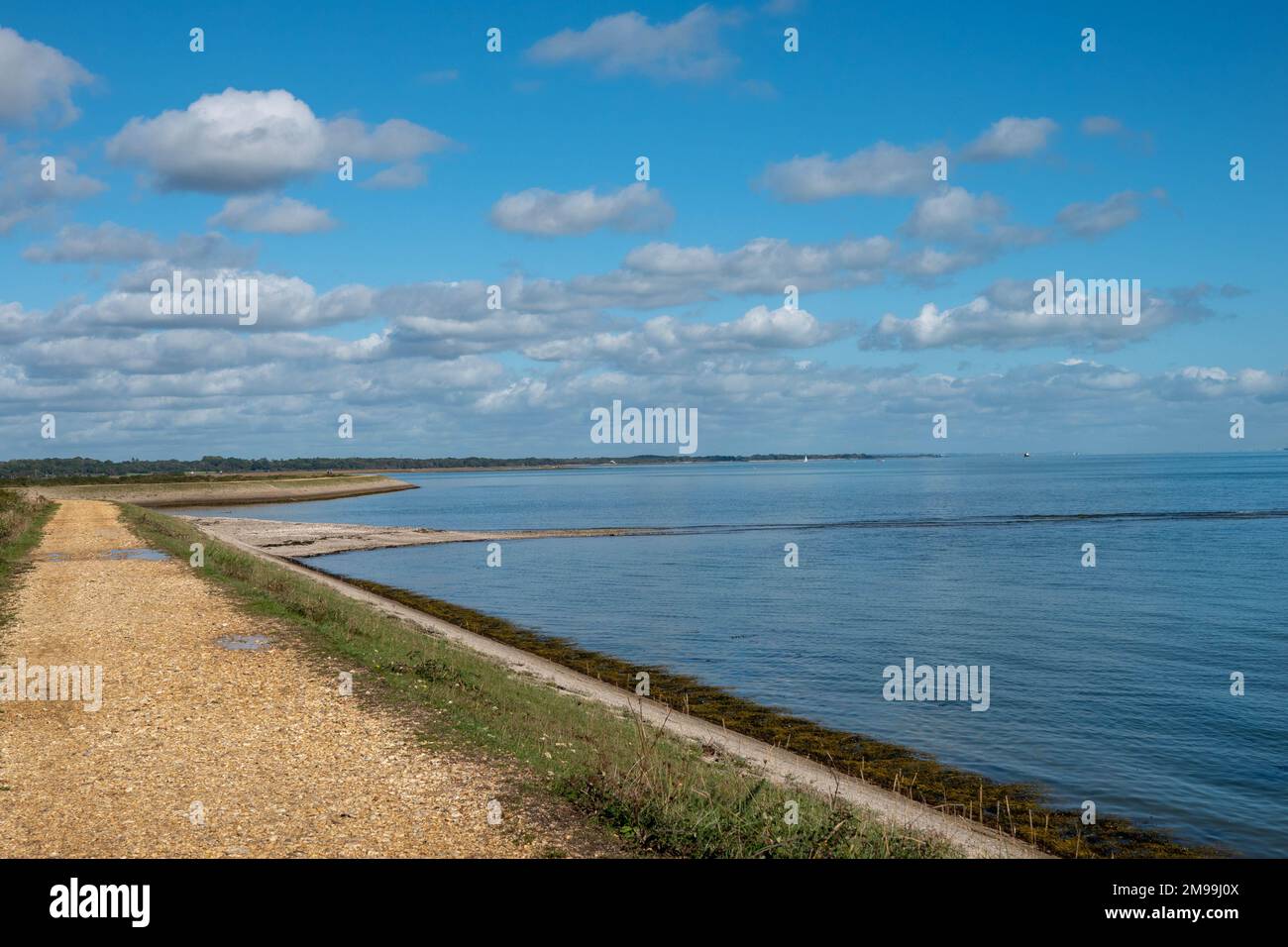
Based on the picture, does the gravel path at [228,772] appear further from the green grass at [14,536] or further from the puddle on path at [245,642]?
the green grass at [14,536]

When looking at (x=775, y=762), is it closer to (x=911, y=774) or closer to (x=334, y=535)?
(x=911, y=774)

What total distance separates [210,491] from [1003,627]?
13714cm

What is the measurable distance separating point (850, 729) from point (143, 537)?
37309 mm

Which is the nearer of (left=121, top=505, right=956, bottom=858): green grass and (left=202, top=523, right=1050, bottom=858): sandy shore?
(left=121, top=505, right=956, bottom=858): green grass

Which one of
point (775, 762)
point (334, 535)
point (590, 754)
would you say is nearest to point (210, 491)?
point (334, 535)

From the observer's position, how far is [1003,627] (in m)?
36.5

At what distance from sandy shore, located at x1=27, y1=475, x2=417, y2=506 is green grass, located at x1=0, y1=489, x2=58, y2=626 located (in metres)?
41.7

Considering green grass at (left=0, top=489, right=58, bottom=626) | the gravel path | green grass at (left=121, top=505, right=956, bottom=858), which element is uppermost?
green grass at (left=0, top=489, right=58, bottom=626)

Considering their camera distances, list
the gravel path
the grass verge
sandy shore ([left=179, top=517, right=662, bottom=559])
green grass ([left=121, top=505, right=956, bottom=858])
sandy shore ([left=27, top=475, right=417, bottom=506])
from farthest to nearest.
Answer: sandy shore ([left=27, top=475, right=417, bottom=506]) → sandy shore ([left=179, top=517, right=662, bottom=559]) → the grass verge → green grass ([left=121, top=505, right=956, bottom=858]) → the gravel path

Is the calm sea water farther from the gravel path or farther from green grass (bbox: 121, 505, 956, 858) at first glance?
the gravel path

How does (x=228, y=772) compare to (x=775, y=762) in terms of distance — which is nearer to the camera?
(x=228, y=772)

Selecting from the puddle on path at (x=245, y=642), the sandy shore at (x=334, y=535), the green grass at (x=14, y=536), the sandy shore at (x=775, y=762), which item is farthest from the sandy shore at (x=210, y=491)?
the puddle on path at (x=245, y=642)

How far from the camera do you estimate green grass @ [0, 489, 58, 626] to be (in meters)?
28.1

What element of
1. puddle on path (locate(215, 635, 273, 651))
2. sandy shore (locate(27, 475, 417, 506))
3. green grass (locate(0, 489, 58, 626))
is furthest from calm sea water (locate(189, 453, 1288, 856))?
sandy shore (locate(27, 475, 417, 506))
